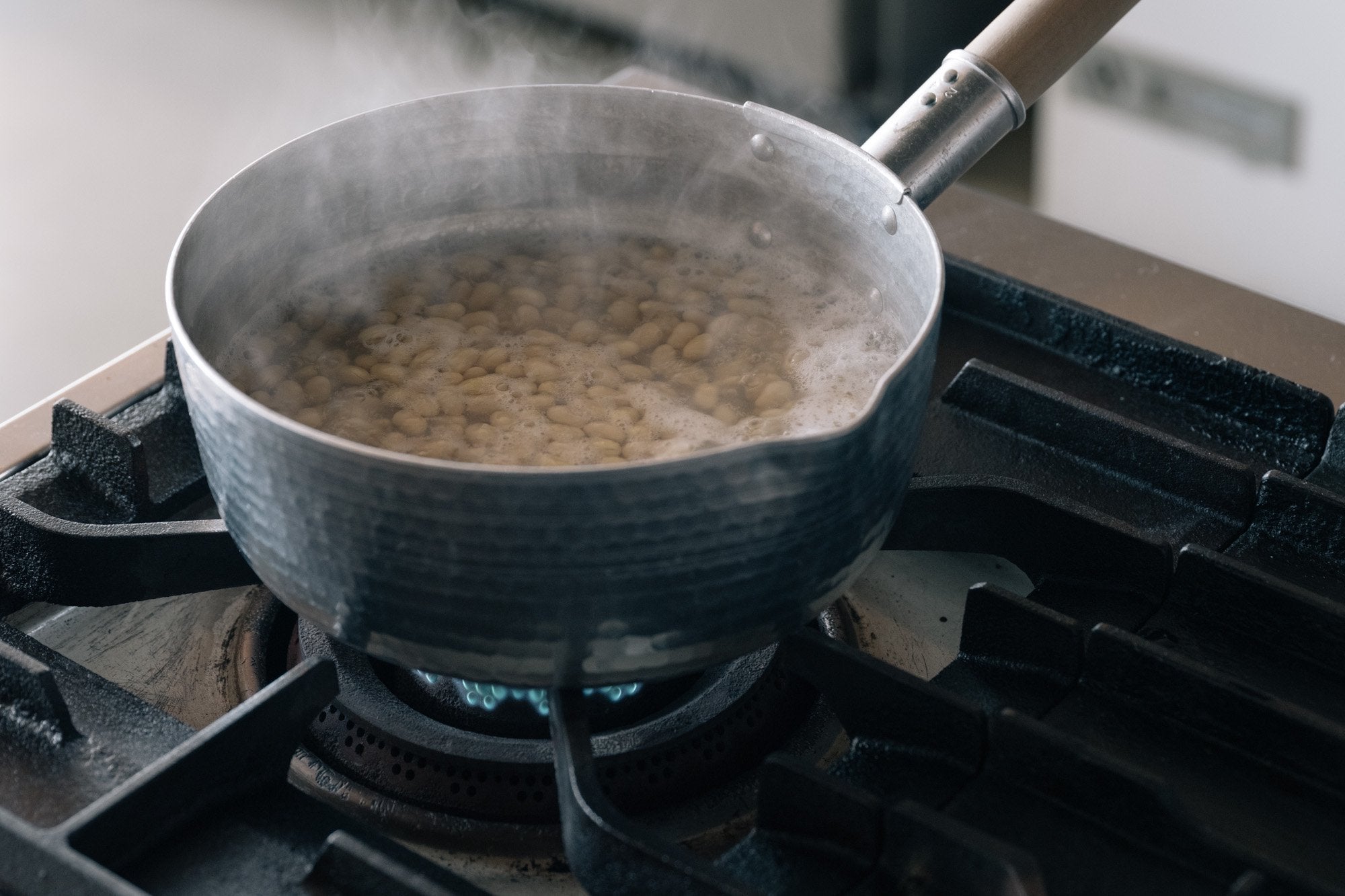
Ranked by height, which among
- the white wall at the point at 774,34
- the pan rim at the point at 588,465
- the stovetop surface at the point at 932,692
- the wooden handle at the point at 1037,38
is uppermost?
the wooden handle at the point at 1037,38

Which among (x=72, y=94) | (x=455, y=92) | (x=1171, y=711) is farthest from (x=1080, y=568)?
(x=72, y=94)

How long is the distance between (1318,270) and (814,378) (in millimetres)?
1054

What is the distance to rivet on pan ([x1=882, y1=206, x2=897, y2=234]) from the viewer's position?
23.8 inches

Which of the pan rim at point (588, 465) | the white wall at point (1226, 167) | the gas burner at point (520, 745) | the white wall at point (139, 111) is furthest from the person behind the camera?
the white wall at point (139, 111)

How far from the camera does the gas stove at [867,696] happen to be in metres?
0.49

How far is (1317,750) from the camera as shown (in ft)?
1.68

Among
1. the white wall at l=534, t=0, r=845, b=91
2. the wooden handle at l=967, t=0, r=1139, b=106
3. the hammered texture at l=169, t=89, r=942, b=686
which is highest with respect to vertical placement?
the wooden handle at l=967, t=0, r=1139, b=106

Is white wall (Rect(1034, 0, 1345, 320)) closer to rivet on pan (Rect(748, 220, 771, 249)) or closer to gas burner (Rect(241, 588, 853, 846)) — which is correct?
rivet on pan (Rect(748, 220, 771, 249))

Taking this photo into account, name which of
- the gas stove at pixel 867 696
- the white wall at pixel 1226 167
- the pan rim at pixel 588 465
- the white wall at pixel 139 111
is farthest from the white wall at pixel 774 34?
the pan rim at pixel 588 465

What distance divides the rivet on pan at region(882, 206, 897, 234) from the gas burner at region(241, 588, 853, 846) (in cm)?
20

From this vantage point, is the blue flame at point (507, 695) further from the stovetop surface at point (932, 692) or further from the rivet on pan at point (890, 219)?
the rivet on pan at point (890, 219)

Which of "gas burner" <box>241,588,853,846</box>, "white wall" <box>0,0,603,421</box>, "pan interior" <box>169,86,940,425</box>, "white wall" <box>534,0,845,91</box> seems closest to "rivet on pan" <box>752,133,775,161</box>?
"pan interior" <box>169,86,940,425</box>

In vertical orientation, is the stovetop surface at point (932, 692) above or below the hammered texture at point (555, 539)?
below

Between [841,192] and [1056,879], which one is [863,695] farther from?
[841,192]
